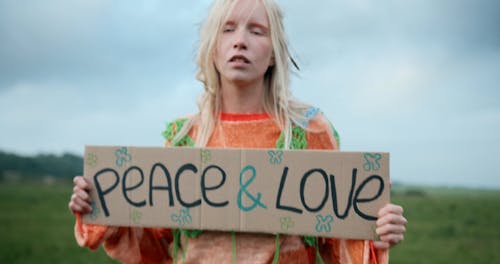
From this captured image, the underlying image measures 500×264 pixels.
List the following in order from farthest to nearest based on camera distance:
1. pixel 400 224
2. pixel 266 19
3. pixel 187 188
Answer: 1. pixel 266 19
2. pixel 187 188
3. pixel 400 224

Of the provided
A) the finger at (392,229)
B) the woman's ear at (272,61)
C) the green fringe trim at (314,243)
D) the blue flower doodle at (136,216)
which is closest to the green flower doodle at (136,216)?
the blue flower doodle at (136,216)

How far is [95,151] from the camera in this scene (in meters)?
2.22

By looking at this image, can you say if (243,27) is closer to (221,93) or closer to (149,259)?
(221,93)

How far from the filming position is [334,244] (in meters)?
2.26

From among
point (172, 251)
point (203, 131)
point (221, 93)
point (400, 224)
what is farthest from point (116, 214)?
point (400, 224)

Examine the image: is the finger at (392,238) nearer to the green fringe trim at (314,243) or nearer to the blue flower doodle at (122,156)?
the green fringe trim at (314,243)

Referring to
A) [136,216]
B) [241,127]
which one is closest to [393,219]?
[241,127]

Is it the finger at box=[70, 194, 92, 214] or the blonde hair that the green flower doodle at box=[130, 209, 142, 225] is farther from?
the blonde hair

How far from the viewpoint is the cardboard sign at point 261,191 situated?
206 cm

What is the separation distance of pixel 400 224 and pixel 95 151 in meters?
1.17

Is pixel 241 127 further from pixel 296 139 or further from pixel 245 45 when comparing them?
pixel 245 45

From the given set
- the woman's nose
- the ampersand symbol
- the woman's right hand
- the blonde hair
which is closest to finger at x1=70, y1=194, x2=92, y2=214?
the woman's right hand

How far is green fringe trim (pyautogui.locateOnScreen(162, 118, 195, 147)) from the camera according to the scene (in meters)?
2.40

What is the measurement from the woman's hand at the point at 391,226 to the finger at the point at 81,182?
110 cm
